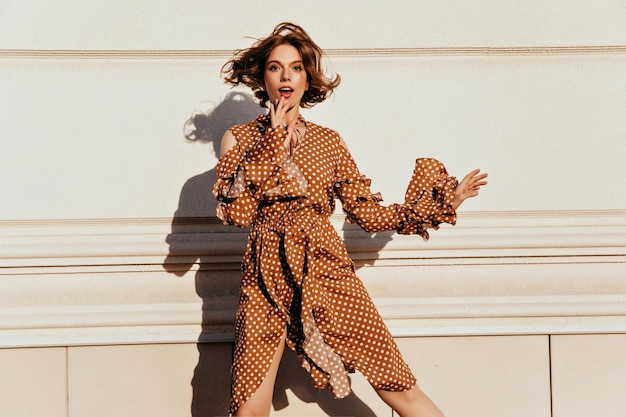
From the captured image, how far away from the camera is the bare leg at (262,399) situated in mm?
3486

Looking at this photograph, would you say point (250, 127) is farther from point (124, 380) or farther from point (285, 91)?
point (124, 380)

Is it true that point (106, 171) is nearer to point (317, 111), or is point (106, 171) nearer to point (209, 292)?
point (209, 292)

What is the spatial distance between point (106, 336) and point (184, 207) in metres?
0.65

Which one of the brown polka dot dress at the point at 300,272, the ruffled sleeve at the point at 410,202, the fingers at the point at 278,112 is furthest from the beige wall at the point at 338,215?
the fingers at the point at 278,112

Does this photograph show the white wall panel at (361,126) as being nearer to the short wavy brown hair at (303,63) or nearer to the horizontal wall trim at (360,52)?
the horizontal wall trim at (360,52)

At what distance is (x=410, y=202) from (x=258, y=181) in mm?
650

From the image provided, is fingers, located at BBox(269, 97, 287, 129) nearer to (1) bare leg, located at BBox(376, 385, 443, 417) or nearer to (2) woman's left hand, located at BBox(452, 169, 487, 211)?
(2) woman's left hand, located at BBox(452, 169, 487, 211)

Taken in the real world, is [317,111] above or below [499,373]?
above

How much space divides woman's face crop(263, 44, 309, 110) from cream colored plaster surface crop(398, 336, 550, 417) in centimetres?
125

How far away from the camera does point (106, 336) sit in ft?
13.4

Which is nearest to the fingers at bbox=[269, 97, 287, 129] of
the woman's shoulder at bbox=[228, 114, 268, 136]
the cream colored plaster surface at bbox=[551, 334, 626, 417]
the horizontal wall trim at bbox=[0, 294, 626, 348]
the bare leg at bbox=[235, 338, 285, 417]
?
the woman's shoulder at bbox=[228, 114, 268, 136]

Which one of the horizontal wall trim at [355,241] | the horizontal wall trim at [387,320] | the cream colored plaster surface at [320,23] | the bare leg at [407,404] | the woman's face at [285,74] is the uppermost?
the cream colored plaster surface at [320,23]

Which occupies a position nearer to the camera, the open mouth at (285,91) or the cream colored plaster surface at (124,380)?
the open mouth at (285,91)

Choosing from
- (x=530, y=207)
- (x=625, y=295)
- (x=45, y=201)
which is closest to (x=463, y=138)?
(x=530, y=207)
